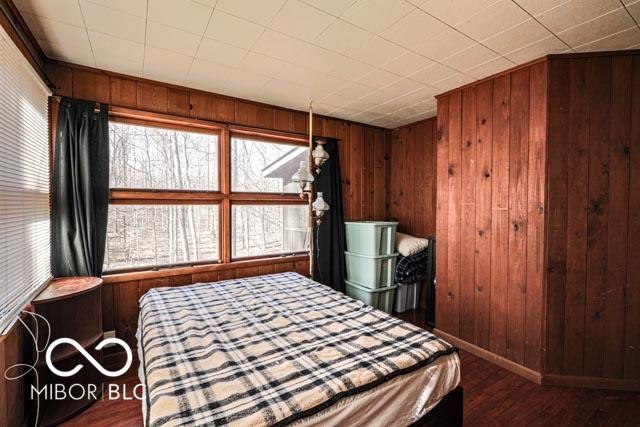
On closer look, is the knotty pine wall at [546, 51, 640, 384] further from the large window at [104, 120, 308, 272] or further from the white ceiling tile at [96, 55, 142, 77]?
the white ceiling tile at [96, 55, 142, 77]

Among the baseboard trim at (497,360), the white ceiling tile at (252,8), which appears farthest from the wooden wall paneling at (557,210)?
the white ceiling tile at (252,8)

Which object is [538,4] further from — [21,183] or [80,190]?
[80,190]

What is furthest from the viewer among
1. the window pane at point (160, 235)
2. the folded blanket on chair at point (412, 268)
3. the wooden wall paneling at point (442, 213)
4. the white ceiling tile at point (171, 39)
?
the folded blanket on chair at point (412, 268)

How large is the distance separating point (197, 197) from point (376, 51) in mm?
2049

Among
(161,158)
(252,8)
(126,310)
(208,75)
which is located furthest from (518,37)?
(126,310)

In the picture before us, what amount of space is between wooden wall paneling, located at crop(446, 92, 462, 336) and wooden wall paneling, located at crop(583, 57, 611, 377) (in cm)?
93

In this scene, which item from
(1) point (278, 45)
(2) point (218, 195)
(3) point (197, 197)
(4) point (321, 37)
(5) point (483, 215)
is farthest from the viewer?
(2) point (218, 195)

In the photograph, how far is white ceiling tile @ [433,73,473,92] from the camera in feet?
8.36

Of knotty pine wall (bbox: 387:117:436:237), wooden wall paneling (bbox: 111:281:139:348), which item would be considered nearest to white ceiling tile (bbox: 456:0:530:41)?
knotty pine wall (bbox: 387:117:436:237)

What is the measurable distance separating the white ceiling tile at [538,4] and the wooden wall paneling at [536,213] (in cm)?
67

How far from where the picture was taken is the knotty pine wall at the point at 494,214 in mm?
2256

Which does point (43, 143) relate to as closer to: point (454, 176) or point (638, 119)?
point (454, 176)

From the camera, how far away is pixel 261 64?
90.9 inches

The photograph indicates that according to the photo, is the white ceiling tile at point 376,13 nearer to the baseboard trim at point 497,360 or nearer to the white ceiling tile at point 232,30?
the white ceiling tile at point 232,30
